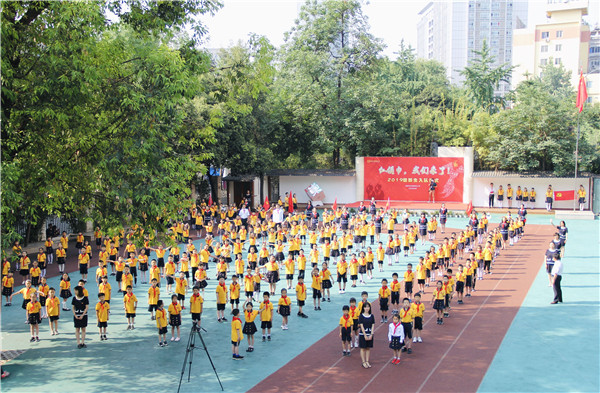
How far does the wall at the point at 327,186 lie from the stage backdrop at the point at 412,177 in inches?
44.3

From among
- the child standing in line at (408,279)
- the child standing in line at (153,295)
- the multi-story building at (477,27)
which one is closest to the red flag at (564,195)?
the child standing in line at (408,279)

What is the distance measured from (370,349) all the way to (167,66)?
685 cm

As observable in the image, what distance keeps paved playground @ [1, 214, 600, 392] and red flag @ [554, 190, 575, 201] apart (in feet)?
61.0

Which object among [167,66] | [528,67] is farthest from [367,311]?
[528,67]

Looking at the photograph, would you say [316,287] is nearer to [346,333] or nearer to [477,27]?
[346,333]

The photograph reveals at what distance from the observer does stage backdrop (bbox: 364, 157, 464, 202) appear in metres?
34.0

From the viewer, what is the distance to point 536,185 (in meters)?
32.5

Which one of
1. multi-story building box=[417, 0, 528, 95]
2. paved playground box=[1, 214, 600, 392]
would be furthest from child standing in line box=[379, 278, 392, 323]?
multi-story building box=[417, 0, 528, 95]

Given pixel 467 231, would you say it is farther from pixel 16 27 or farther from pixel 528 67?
pixel 528 67

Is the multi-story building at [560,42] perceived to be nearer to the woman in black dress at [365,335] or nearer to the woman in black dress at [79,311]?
the woman in black dress at [365,335]

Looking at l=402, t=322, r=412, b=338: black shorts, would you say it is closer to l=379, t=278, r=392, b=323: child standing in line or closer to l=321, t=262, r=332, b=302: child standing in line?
l=379, t=278, r=392, b=323: child standing in line

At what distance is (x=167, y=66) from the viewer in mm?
10180

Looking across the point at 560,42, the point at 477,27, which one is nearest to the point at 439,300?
the point at 560,42

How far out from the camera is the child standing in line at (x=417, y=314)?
1121cm
